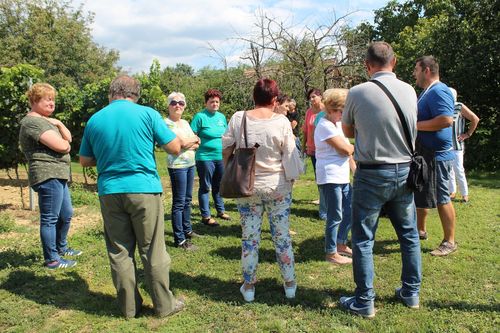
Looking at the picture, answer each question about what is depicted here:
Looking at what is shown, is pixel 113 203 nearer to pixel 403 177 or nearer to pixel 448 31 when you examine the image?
pixel 403 177

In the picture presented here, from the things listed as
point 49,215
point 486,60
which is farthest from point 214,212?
point 486,60

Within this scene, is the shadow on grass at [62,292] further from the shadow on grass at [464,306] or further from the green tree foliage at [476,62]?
the green tree foliage at [476,62]

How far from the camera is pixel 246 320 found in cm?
322

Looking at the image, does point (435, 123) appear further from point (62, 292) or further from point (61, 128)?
point (62, 292)

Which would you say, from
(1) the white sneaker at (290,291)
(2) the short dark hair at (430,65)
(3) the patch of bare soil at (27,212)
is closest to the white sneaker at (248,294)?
(1) the white sneaker at (290,291)

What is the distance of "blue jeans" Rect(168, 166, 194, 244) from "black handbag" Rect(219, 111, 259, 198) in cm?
147

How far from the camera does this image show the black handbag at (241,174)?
329 cm

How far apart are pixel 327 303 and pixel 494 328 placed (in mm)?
1211

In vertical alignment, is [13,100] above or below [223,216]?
above

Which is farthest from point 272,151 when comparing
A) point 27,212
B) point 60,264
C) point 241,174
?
point 27,212

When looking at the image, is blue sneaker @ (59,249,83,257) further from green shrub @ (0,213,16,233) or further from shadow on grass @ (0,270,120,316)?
green shrub @ (0,213,16,233)

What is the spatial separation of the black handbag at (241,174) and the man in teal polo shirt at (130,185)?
1.57 feet

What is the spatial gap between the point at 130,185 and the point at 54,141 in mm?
1466

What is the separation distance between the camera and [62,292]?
382cm
